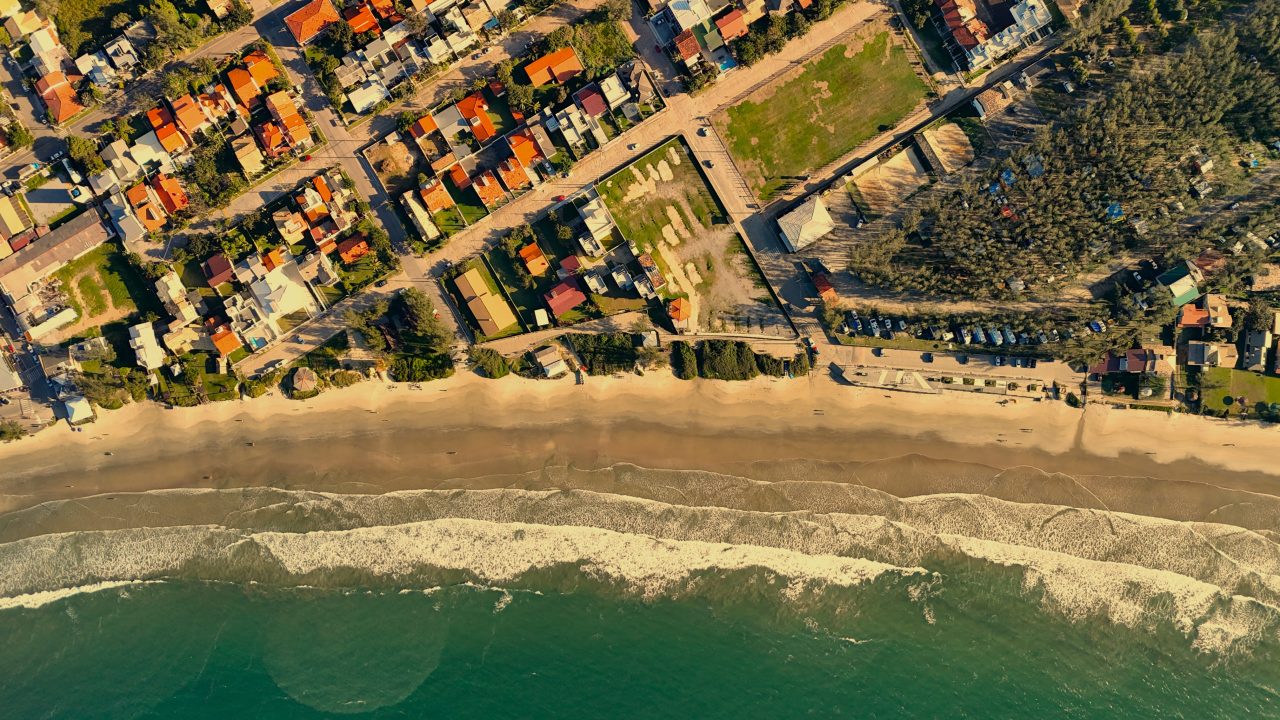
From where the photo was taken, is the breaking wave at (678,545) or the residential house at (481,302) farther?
the breaking wave at (678,545)

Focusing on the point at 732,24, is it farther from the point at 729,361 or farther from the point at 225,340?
the point at 225,340

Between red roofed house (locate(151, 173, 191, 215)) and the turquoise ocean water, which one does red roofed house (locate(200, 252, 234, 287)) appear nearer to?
red roofed house (locate(151, 173, 191, 215))

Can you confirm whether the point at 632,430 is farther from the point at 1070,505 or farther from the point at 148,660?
the point at 148,660

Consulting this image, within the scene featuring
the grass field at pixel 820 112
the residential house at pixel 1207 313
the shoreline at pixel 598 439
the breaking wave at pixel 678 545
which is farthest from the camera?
the shoreline at pixel 598 439

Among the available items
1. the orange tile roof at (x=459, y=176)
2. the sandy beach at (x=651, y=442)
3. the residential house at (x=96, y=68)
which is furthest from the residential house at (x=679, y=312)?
the residential house at (x=96, y=68)

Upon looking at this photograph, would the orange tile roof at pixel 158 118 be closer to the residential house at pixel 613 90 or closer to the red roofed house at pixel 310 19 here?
the red roofed house at pixel 310 19

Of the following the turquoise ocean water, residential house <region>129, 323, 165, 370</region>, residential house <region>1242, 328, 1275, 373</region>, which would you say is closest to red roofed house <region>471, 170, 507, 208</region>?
the turquoise ocean water
